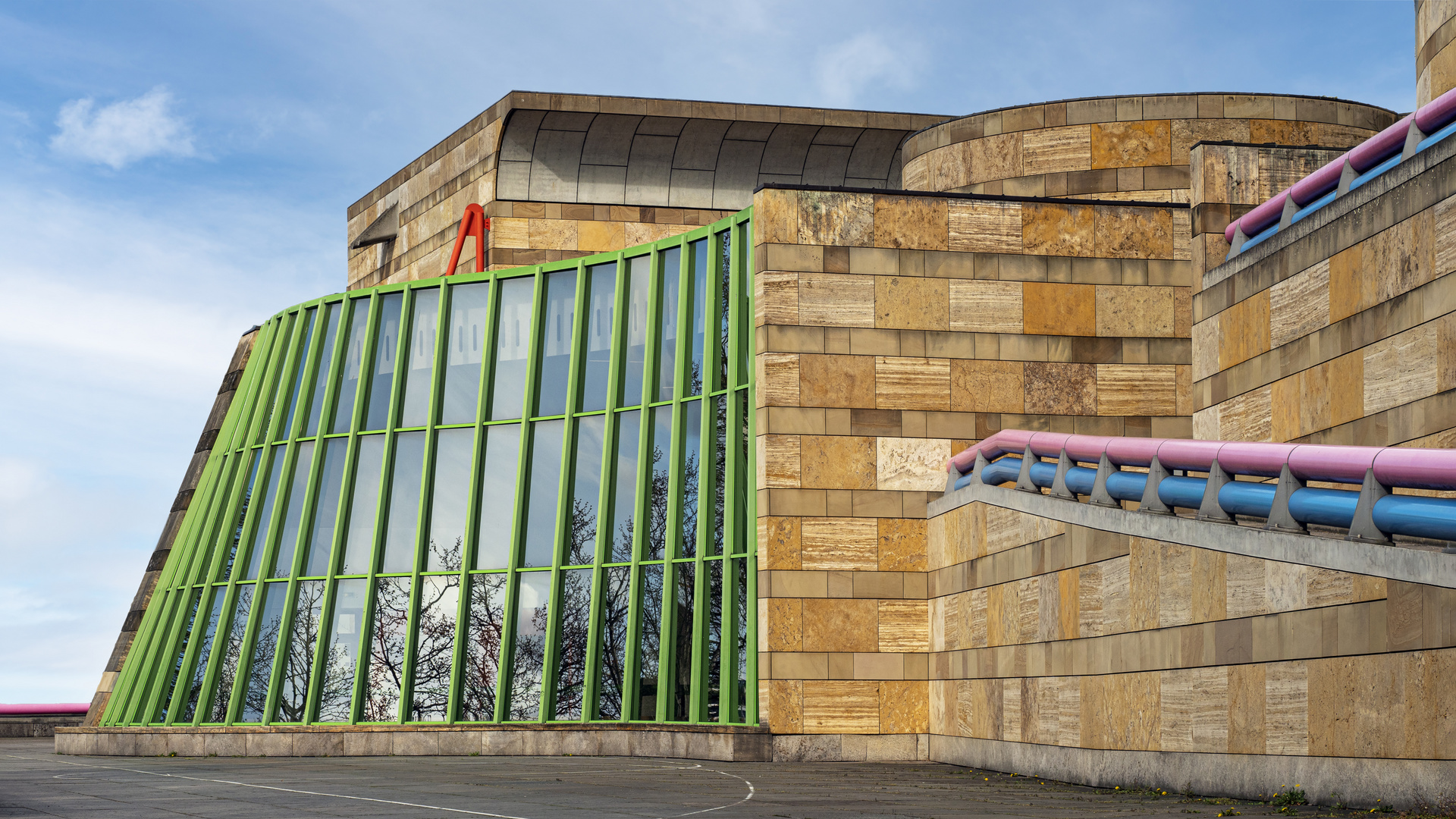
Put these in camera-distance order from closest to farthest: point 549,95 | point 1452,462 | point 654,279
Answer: point 1452,462, point 654,279, point 549,95

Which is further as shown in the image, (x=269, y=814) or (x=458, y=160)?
(x=458, y=160)

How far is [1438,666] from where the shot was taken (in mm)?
10969

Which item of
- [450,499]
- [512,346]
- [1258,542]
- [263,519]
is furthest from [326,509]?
[1258,542]

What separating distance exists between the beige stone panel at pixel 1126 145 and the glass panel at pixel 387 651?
14768 mm

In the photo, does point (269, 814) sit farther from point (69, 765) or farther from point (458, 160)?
point (458, 160)

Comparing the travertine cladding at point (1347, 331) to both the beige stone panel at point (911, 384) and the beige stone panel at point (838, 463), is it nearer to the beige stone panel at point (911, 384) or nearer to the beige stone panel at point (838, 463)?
the beige stone panel at point (911, 384)

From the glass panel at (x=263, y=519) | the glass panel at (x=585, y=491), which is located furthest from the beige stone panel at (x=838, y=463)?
the glass panel at (x=263, y=519)

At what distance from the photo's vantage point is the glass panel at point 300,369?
2806 centimetres

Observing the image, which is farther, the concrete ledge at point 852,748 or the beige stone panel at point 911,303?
the beige stone panel at point 911,303

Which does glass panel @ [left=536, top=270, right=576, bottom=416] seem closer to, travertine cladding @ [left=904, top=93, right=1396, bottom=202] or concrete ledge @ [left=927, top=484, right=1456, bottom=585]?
travertine cladding @ [left=904, top=93, right=1396, bottom=202]

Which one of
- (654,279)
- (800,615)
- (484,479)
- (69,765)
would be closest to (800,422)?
(800,615)

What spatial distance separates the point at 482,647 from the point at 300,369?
24.2 feet

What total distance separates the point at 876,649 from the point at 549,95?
1561 cm

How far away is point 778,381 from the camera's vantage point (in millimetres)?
22703
